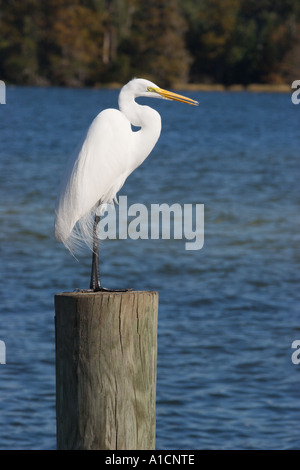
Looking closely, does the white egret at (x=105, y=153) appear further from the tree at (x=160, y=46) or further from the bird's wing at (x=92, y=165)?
the tree at (x=160, y=46)

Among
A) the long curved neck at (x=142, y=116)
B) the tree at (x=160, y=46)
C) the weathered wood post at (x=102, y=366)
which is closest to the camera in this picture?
the weathered wood post at (x=102, y=366)

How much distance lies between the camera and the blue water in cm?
771

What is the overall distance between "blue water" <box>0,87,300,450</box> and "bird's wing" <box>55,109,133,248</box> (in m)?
2.83

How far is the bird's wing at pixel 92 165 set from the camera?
5086mm

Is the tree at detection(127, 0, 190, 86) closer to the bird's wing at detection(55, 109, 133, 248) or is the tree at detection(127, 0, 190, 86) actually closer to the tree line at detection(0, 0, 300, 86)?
the tree line at detection(0, 0, 300, 86)

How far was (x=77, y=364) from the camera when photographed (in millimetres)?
3965

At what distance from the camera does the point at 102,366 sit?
13.0 feet

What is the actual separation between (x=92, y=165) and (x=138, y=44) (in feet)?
285

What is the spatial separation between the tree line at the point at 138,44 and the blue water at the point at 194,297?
63.7 m

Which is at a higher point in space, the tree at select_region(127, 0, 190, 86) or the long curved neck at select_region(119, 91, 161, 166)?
the tree at select_region(127, 0, 190, 86)

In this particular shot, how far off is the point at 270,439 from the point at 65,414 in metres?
3.78

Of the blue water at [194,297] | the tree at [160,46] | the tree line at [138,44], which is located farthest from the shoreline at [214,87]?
the blue water at [194,297]

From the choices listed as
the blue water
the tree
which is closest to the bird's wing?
the blue water

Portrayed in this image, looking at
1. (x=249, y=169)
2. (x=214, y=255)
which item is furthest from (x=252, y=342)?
(x=249, y=169)
